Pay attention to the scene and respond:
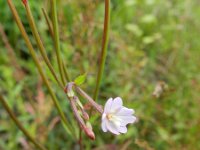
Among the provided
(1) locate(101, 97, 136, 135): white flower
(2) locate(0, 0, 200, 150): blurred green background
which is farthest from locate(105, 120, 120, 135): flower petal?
(2) locate(0, 0, 200, 150): blurred green background

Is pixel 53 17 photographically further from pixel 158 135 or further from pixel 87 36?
pixel 158 135

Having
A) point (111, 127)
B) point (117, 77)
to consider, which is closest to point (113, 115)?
point (111, 127)

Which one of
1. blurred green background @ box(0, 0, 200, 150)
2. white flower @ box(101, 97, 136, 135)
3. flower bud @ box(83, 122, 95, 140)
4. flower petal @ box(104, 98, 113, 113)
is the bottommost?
flower bud @ box(83, 122, 95, 140)

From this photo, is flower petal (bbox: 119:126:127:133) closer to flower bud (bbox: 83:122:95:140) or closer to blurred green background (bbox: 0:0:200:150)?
flower bud (bbox: 83:122:95:140)

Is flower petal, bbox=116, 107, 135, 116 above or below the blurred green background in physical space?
below

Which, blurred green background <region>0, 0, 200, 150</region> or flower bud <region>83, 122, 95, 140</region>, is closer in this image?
flower bud <region>83, 122, 95, 140</region>

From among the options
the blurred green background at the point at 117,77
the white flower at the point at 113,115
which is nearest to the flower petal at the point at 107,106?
the white flower at the point at 113,115

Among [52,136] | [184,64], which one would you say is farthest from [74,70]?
[184,64]

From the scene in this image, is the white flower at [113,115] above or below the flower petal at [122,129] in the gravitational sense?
above

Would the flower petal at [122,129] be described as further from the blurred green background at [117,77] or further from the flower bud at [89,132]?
the blurred green background at [117,77]
